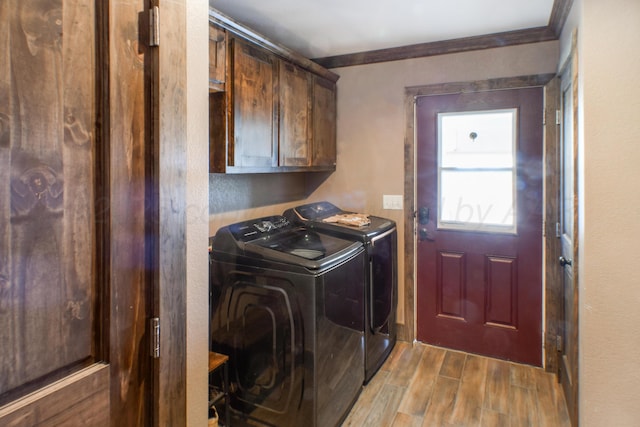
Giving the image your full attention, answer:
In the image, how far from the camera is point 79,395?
866 millimetres

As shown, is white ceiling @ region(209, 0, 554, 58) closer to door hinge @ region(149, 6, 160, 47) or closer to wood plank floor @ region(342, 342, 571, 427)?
door hinge @ region(149, 6, 160, 47)

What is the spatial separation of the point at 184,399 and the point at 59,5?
980 millimetres

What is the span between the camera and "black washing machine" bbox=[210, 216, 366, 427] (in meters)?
2.04

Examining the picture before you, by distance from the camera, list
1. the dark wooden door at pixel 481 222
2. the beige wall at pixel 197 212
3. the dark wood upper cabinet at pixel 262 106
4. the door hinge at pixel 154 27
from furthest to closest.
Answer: the dark wooden door at pixel 481 222
the dark wood upper cabinet at pixel 262 106
the beige wall at pixel 197 212
the door hinge at pixel 154 27

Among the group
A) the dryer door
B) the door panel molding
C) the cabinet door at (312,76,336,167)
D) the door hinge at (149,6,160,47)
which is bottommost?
the dryer door

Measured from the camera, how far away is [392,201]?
3.36 meters

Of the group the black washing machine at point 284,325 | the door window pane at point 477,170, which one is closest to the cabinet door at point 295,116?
the black washing machine at point 284,325

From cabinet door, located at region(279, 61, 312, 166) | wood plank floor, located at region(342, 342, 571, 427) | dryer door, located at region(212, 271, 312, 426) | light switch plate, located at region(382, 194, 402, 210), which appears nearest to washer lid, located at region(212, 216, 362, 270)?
dryer door, located at region(212, 271, 312, 426)

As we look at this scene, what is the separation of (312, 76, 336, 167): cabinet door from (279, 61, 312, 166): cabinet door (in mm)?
100

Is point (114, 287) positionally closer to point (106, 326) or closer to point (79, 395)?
point (106, 326)

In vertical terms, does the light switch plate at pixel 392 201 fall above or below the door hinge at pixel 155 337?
above

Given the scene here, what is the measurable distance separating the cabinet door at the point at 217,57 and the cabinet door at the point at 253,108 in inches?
2.8

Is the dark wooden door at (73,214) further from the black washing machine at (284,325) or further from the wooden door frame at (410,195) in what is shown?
the wooden door frame at (410,195)

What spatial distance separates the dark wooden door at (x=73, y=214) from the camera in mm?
743
